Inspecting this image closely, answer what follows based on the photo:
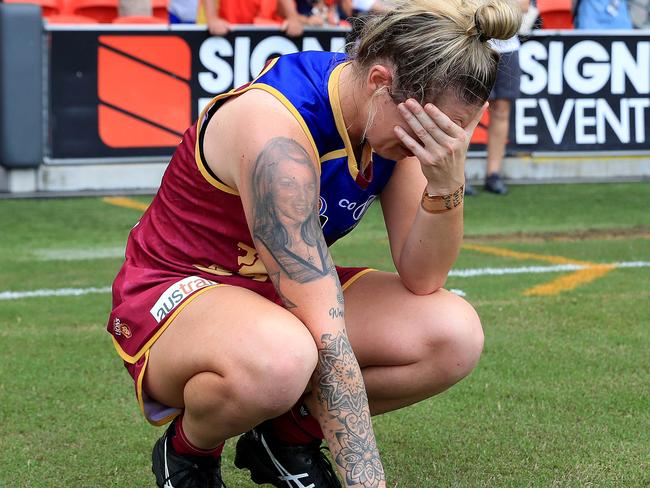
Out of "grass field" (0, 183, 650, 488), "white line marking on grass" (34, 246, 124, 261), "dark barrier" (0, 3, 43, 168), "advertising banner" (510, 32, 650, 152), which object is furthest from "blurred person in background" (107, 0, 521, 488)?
"advertising banner" (510, 32, 650, 152)

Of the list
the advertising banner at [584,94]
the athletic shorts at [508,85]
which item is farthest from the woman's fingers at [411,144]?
the advertising banner at [584,94]

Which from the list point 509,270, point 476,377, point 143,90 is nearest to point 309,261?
point 476,377

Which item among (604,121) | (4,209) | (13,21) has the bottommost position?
(4,209)

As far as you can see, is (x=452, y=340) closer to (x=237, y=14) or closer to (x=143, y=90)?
(x=143, y=90)

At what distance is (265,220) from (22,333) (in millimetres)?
2469

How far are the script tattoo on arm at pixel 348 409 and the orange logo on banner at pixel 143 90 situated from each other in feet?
20.3

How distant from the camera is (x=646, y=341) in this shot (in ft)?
15.2

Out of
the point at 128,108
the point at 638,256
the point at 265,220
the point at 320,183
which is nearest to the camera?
the point at 265,220

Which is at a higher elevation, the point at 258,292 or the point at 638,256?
the point at 258,292

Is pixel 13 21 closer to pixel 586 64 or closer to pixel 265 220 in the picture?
pixel 586 64

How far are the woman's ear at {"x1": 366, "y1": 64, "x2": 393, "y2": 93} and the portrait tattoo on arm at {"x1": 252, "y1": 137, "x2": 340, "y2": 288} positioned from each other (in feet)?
0.79

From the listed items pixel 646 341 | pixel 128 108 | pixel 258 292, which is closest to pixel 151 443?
pixel 258 292

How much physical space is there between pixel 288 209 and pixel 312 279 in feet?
0.60

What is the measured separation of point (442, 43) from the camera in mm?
2670
